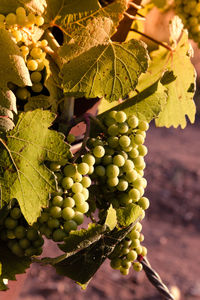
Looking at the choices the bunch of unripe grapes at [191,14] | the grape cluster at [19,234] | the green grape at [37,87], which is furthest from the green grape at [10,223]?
the bunch of unripe grapes at [191,14]

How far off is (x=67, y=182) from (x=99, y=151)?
0.08 metres

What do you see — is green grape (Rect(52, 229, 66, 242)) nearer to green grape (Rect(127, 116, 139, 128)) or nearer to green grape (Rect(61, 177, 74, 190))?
green grape (Rect(61, 177, 74, 190))

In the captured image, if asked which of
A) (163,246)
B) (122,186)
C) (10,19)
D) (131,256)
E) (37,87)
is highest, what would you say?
(10,19)

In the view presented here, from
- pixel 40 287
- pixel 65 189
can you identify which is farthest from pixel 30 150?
pixel 40 287

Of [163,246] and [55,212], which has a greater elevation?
[55,212]

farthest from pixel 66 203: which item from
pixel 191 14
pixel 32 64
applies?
pixel 191 14

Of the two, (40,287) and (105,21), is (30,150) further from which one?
(40,287)

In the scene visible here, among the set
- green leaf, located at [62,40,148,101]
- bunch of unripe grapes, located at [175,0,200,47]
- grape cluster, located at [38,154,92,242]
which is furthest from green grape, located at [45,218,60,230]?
bunch of unripe grapes, located at [175,0,200,47]

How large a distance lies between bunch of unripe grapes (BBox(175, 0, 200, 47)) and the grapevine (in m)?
0.27

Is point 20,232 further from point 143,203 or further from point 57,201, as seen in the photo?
point 143,203

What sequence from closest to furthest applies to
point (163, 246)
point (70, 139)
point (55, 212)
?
point (55, 212) → point (70, 139) → point (163, 246)

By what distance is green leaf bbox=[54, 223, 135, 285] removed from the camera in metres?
0.64

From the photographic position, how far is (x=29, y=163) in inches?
24.8

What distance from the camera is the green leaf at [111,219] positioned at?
65 centimetres
